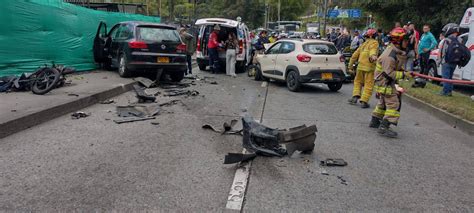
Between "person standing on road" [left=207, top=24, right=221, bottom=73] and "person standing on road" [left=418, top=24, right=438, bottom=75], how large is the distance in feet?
23.4

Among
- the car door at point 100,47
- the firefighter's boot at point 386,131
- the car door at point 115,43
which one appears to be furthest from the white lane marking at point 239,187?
the car door at point 100,47

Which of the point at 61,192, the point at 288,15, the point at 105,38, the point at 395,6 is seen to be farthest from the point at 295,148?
the point at 288,15

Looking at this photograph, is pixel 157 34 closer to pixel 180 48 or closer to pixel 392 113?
pixel 180 48

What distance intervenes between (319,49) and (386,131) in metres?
5.22

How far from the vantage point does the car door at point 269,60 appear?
12852 mm

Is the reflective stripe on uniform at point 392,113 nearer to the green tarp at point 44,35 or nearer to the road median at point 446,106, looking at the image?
the road median at point 446,106

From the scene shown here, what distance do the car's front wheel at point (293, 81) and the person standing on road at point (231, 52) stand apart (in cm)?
365

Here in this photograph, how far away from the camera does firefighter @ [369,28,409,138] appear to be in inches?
262

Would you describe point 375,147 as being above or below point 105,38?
below

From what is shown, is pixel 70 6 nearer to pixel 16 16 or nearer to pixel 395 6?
pixel 16 16

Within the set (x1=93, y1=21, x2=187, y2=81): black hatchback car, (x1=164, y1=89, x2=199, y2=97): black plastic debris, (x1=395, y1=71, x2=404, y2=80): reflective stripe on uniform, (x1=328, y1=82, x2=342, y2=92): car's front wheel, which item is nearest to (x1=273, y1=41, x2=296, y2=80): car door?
(x1=328, y1=82, x2=342, y2=92): car's front wheel

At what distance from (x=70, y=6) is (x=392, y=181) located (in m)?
11.2

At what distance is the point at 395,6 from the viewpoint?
89.0 ft

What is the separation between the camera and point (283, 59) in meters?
12.2
